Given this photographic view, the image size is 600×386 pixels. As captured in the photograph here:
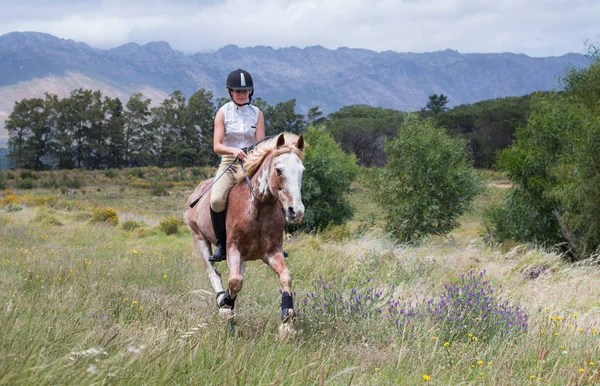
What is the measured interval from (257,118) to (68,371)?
4.37 meters

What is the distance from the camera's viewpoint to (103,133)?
9681 centimetres

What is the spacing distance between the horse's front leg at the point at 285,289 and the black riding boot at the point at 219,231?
835mm

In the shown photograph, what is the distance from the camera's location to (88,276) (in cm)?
819

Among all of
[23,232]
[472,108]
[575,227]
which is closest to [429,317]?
[23,232]

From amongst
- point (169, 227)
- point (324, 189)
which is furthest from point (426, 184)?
point (169, 227)

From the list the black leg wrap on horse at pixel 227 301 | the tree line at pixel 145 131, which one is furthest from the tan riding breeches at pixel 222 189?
the tree line at pixel 145 131

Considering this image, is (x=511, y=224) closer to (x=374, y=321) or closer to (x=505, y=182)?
(x=374, y=321)

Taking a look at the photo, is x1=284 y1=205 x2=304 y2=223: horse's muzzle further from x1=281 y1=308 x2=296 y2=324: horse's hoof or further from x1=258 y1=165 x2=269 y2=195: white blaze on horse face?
A: x1=281 y1=308 x2=296 y2=324: horse's hoof

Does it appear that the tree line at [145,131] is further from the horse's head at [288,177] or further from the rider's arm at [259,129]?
the horse's head at [288,177]

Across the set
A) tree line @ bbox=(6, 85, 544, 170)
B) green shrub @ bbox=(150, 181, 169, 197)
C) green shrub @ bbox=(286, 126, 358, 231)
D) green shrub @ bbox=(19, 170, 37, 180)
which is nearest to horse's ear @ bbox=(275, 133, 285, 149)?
green shrub @ bbox=(286, 126, 358, 231)

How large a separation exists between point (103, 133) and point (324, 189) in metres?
73.3

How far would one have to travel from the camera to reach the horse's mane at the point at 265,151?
17.6ft

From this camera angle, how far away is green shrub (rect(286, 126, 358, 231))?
33625 mm

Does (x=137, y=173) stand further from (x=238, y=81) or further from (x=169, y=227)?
(x=238, y=81)
